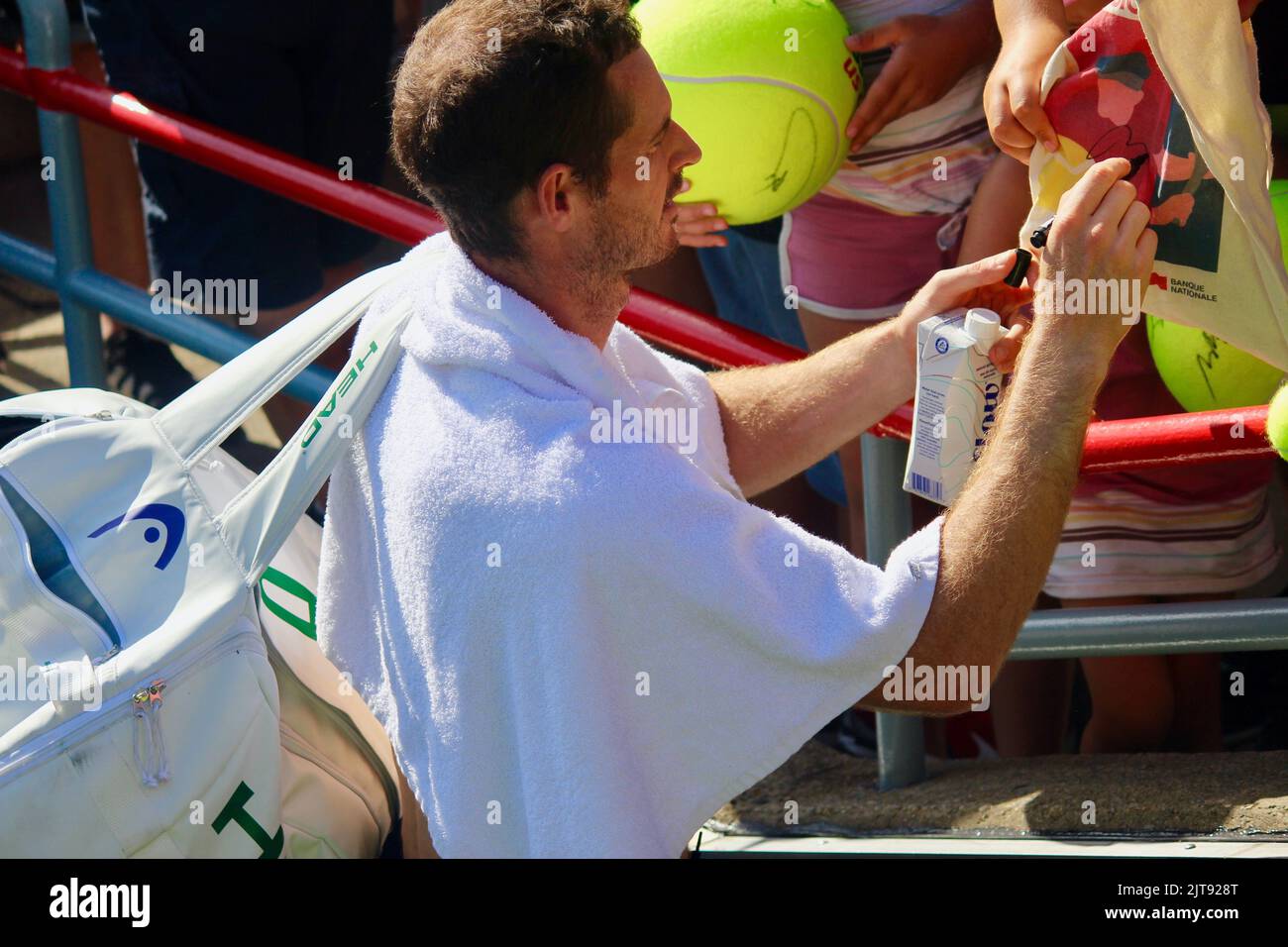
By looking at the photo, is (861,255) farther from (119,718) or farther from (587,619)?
(119,718)

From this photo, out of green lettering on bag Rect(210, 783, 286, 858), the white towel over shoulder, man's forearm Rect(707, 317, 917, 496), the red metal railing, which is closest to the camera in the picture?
the white towel over shoulder

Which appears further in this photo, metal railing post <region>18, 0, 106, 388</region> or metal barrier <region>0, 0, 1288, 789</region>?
metal railing post <region>18, 0, 106, 388</region>

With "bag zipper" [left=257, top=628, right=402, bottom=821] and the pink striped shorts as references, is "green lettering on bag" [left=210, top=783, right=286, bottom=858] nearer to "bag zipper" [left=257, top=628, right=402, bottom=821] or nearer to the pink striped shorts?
"bag zipper" [left=257, top=628, right=402, bottom=821]

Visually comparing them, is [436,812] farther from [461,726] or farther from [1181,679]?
[1181,679]

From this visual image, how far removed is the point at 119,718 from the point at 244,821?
179 millimetres

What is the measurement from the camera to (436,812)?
164cm

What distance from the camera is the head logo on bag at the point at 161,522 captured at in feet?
5.66

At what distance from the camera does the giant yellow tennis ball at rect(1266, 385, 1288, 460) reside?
166 centimetres

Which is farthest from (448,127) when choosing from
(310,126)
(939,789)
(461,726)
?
(310,126)

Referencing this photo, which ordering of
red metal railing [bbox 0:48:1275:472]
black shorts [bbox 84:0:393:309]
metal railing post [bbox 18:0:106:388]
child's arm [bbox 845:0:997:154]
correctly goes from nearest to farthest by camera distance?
red metal railing [bbox 0:48:1275:472], child's arm [bbox 845:0:997:154], metal railing post [bbox 18:0:106:388], black shorts [bbox 84:0:393:309]

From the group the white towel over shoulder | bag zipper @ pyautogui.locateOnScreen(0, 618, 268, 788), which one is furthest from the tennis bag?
the white towel over shoulder

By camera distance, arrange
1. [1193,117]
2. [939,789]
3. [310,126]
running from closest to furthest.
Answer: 1. [1193,117]
2. [939,789]
3. [310,126]

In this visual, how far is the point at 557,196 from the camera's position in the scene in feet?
5.81
